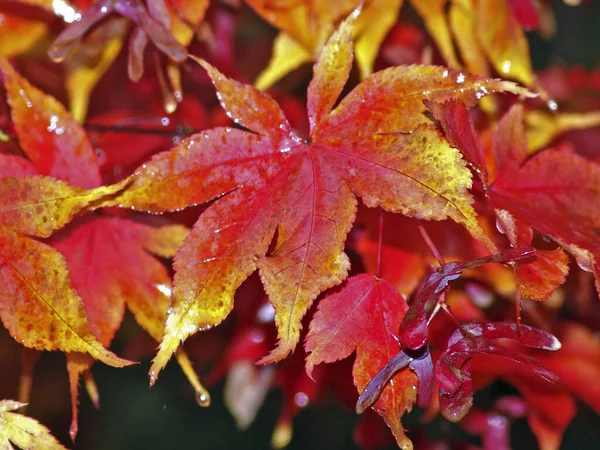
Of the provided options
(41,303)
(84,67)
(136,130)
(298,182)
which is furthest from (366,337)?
(84,67)

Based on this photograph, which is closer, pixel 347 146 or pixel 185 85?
pixel 347 146

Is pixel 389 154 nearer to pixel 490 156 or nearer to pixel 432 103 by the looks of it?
pixel 432 103

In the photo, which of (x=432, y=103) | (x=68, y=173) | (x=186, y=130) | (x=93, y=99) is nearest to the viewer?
(x=432, y=103)

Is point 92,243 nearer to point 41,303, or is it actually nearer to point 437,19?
point 41,303

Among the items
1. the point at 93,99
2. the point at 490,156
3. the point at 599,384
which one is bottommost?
the point at 599,384

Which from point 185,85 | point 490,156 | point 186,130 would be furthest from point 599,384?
point 185,85

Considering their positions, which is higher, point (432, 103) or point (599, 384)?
point (432, 103)

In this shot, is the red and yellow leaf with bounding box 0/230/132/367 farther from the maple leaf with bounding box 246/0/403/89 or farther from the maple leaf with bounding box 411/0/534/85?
the maple leaf with bounding box 411/0/534/85
